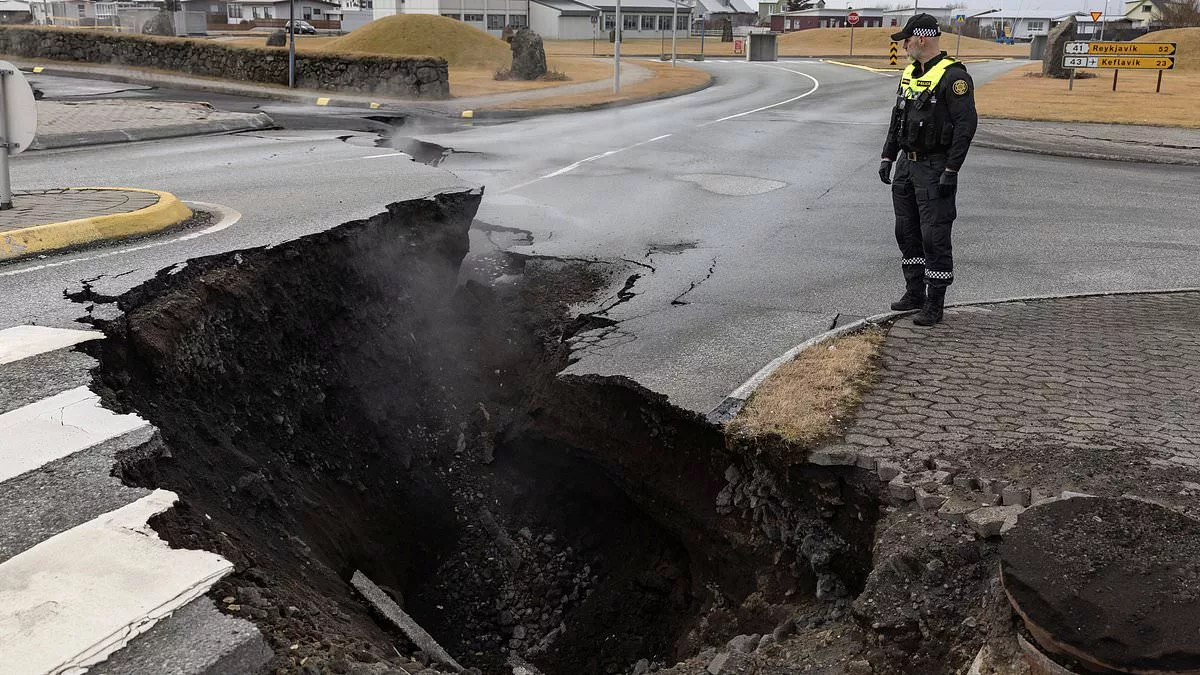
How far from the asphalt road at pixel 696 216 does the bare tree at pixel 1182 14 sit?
56.0 meters

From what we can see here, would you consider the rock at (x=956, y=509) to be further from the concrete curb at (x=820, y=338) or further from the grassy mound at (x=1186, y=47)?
the grassy mound at (x=1186, y=47)

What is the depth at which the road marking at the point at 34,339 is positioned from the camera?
180 inches

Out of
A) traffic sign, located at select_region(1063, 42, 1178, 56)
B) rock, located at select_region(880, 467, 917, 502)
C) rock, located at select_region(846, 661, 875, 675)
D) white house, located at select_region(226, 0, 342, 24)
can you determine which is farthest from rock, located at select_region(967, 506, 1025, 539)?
white house, located at select_region(226, 0, 342, 24)

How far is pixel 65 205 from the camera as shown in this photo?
7.80 m

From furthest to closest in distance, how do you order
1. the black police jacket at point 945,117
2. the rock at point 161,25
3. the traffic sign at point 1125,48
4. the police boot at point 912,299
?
the rock at point 161,25 → the traffic sign at point 1125,48 → the police boot at point 912,299 → the black police jacket at point 945,117

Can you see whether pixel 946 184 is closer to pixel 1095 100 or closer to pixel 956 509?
pixel 956 509

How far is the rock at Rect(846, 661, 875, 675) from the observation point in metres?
3.32

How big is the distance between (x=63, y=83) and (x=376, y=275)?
19.9 m

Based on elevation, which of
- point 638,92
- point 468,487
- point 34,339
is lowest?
point 468,487

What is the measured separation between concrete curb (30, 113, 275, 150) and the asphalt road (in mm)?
663

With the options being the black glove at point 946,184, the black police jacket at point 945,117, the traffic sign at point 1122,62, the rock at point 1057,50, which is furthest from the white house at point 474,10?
the black glove at point 946,184

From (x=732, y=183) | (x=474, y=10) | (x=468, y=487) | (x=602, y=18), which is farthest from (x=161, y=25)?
(x=602, y=18)

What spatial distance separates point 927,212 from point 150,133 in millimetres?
12303

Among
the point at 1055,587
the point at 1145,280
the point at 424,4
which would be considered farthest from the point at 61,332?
the point at 424,4
